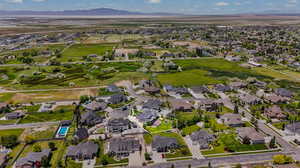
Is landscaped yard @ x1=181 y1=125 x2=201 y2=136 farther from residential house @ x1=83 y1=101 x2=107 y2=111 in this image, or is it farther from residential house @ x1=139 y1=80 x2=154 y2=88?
residential house @ x1=139 y1=80 x2=154 y2=88

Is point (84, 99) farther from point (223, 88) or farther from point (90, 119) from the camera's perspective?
point (223, 88)

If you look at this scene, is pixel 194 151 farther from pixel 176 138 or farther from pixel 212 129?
pixel 212 129

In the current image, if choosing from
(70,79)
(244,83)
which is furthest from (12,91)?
(244,83)

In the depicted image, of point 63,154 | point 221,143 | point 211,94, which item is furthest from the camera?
point 211,94

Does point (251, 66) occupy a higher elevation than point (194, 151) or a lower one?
higher

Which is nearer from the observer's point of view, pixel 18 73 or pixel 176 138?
pixel 176 138

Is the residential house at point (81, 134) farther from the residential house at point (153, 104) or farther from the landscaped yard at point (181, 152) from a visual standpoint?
the residential house at point (153, 104)
